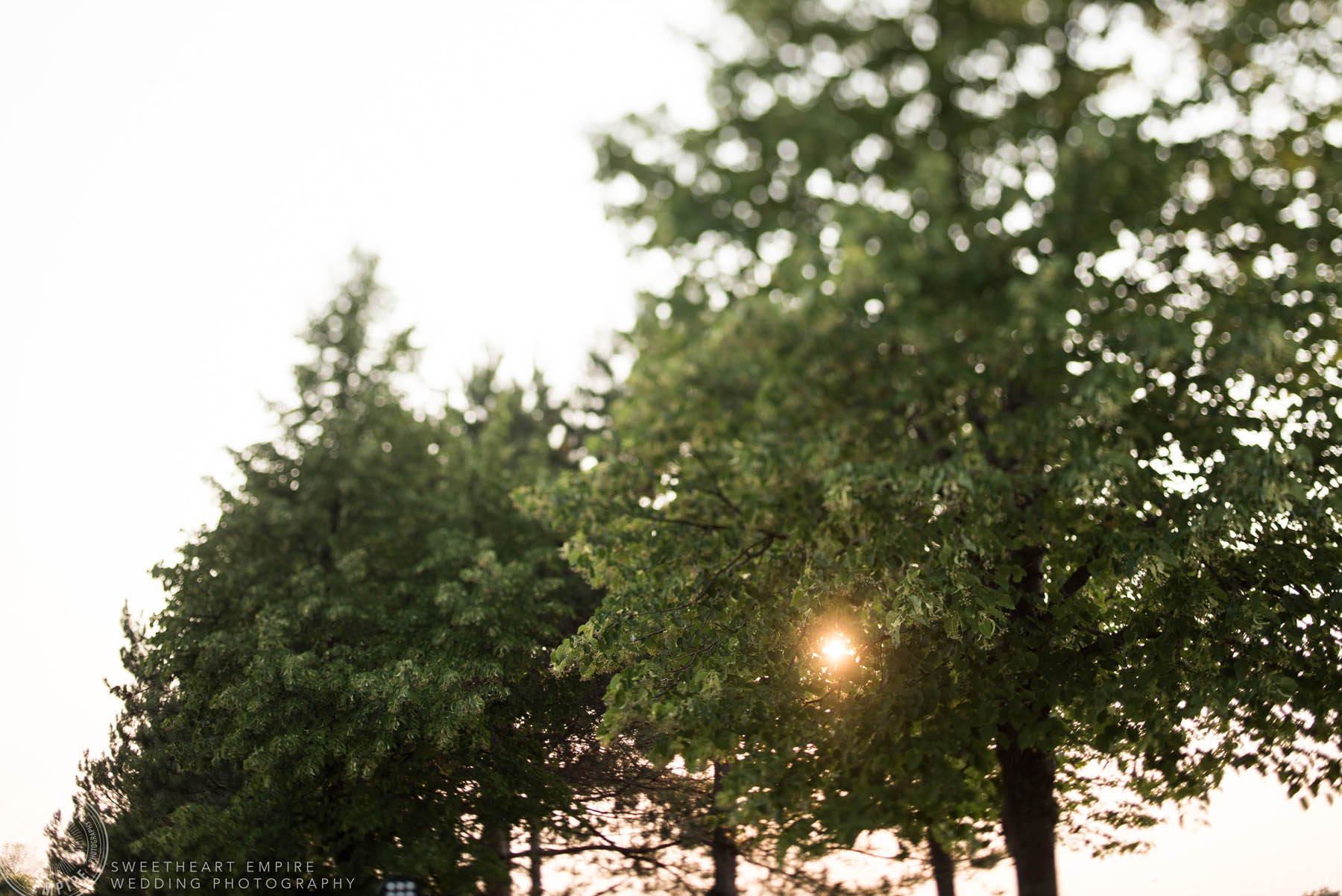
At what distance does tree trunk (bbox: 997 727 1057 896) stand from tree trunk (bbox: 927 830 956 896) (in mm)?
1971

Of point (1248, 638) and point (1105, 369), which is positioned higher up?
point (1105, 369)

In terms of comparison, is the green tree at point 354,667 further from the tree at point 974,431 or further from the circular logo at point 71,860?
the tree at point 974,431

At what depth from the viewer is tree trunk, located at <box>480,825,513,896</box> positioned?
42.4 ft

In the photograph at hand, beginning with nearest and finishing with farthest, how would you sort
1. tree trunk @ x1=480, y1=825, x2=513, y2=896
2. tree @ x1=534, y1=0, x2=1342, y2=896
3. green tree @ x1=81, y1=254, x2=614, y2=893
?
tree @ x1=534, y1=0, x2=1342, y2=896 → green tree @ x1=81, y1=254, x2=614, y2=893 → tree trunk @ x1=480, y1=825, x2=513, y2=896

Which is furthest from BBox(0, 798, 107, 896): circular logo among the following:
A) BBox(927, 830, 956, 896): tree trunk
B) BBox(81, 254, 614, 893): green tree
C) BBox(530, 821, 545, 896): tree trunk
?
BBox(927, 830, 956, 896): tree trunk

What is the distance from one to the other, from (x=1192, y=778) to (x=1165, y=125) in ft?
25.8

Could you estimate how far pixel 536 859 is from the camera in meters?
15.5

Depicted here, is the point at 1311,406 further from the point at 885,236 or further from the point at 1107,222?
the point at 885,236

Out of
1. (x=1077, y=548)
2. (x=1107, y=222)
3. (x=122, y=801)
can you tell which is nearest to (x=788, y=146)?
(x=1107, y=222)

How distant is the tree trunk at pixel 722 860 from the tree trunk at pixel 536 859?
3112 millimetres

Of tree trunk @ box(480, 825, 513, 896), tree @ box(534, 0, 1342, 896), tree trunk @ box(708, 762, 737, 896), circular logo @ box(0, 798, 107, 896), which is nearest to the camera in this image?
tree @ box(534, 0, 1342, 896)

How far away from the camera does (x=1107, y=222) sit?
9250 millimetres

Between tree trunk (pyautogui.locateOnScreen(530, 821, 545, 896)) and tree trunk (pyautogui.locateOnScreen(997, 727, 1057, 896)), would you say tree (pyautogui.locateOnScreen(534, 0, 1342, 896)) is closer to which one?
tree trunk (pyautogui.locateOnScreen(997, 727, 1057, 896))

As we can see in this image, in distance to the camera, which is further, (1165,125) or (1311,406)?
(1165,125)
